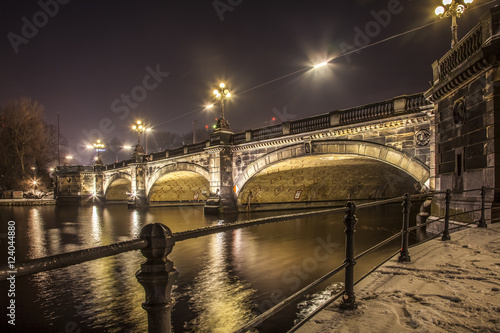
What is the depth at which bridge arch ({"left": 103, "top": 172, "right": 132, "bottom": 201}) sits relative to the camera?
119 ft

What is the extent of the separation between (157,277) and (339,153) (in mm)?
13867

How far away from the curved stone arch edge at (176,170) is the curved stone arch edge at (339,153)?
3211mm

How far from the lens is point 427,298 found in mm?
3094

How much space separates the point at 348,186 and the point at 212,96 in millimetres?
13137

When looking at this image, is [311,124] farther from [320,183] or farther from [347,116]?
[320,183]

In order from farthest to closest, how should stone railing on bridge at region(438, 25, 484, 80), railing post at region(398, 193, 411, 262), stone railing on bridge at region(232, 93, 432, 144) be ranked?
stone railing on bridge at region(232, 93, 432, 144)
stone railing on bridge at region(438, 25, 484, 80)
railing post at region(398, 193, 411, 262)

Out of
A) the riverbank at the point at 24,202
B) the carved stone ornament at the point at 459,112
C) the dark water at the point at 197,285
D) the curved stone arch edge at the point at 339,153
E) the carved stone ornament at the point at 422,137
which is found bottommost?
the riverbank at the point at 24,202

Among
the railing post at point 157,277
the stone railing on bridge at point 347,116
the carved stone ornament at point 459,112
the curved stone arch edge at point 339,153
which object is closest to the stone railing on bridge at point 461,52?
the carved stone ornament at point 459,112

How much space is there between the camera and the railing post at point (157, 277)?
1364 mm

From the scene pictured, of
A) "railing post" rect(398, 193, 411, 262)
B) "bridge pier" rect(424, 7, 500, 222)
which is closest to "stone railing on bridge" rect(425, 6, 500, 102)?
"bridge pier" rect(424, 7, 500, 222)

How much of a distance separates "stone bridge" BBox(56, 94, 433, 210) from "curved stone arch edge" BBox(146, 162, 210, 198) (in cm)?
8

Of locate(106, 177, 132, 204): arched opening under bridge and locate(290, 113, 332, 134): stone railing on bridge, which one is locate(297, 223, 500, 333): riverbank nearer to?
locate(290, 113, 332, 134): stone railing on bridge

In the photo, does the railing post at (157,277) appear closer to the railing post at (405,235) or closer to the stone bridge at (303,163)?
the railing post at (405,235)

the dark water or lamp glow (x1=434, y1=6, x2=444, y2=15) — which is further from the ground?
lamp glow (x1=434, y1=6, x2=444, y2=15)
